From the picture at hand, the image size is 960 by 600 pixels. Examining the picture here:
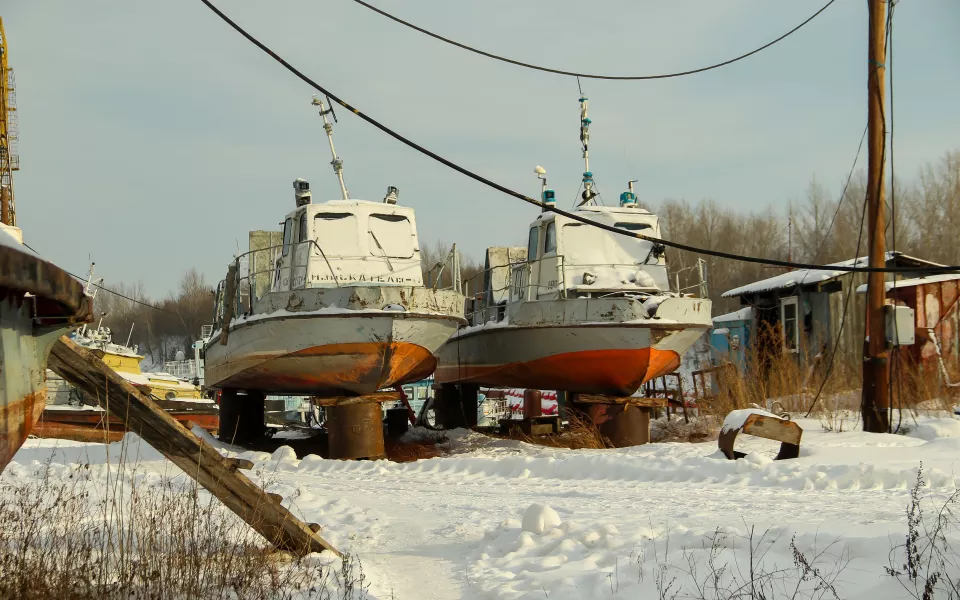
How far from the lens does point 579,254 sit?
1571 centimetres

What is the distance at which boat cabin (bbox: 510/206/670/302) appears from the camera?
15.1 metres

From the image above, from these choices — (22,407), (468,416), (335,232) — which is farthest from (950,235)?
(22,407)

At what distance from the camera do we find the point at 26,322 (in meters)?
3.87

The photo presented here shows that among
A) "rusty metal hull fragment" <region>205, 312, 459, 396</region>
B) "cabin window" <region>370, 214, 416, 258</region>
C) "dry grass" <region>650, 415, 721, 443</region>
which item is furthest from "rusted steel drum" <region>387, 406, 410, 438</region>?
"dry grass" <region>650, 415, 721, 443</region>

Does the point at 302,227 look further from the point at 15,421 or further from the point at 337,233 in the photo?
the point at 15,421

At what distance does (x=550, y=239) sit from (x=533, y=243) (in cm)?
54

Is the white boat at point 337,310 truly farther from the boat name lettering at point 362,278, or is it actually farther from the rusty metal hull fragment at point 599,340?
the rusty metal hull fragment at point 599,340

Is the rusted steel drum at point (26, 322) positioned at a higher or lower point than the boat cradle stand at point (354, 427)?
higher

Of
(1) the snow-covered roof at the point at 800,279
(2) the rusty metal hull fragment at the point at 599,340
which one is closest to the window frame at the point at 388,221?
(2) the rusty metal hull fragment at the point at 599,340

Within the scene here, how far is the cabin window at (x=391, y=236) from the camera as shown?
14.2 m

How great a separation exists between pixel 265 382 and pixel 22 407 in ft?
33.1

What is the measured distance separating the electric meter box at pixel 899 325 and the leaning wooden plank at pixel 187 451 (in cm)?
853

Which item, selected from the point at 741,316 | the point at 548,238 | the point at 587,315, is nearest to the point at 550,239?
the point at 548,238

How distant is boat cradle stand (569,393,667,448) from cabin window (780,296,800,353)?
10029 millimetres
